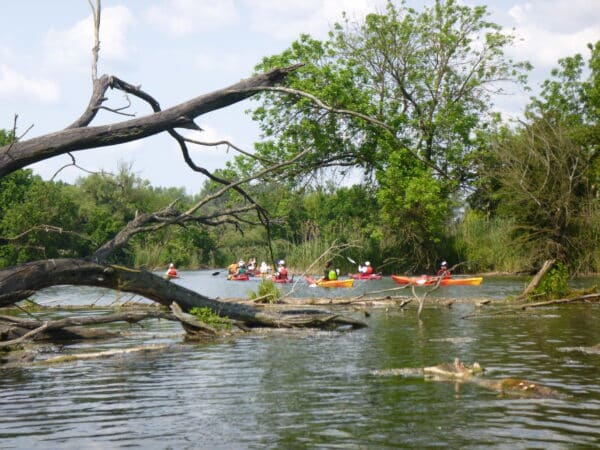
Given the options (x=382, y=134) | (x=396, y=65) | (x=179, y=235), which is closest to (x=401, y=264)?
(x=382, y=134)

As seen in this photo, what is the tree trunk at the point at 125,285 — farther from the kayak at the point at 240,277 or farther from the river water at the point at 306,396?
the kayak at the point at 240,277

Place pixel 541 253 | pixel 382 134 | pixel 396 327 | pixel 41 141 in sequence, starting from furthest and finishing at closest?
pixel 382 134
pixel 541 253
pixel 396 327
pixel 41 141

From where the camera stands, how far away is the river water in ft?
24.3

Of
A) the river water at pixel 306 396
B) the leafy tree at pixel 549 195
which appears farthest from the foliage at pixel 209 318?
the leafy tree at pixel 549 195

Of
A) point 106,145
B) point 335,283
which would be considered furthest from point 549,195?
point 106,145

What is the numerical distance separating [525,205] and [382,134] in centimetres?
873

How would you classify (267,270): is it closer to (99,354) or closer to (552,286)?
(552,286)

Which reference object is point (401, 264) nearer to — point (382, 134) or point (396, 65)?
point (382, 134)

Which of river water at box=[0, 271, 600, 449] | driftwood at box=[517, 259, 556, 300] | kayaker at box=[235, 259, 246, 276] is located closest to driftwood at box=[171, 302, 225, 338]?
river water at box=[0, 271, 600, 449]

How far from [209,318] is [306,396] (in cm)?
561

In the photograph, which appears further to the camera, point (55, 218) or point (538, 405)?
point (55, 218)

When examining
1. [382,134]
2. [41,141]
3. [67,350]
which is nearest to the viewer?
[41,141]

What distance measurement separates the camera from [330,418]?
26.8ft

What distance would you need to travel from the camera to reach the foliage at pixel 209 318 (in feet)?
47.8
